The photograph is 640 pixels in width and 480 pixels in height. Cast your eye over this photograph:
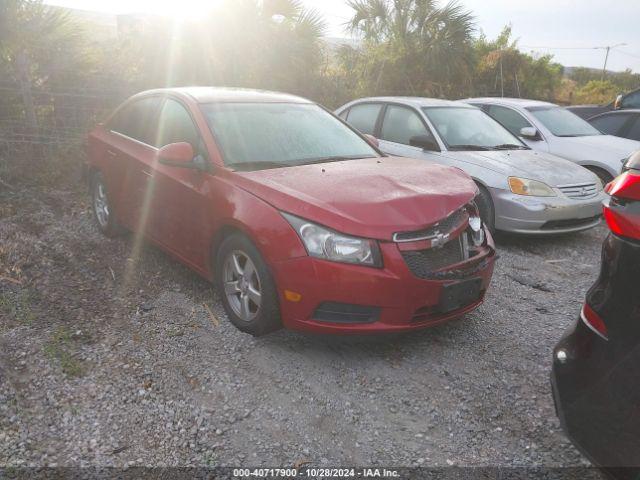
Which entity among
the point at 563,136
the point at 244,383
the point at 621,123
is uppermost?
the point at 621,123

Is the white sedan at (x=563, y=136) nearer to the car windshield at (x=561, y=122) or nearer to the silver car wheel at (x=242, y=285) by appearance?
the car windshield at (x=561, y=122)

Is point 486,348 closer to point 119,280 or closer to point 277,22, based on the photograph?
point 119,280

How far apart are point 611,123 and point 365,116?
14.4 ft

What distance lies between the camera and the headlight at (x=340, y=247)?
2971mm

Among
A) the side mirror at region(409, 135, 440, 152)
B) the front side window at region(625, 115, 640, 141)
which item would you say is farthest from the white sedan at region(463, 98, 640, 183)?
the side mirror at region(409, 135, 440, 152)

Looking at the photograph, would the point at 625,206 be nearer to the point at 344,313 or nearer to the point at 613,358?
the point at 613,358

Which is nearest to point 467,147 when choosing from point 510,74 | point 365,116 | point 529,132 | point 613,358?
point 365,116

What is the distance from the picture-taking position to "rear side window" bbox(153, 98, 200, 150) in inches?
160

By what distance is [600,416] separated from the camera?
1.80 meters

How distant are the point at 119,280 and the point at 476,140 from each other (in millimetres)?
4201

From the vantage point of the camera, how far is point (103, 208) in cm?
554

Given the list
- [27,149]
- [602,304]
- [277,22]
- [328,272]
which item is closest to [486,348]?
[328,272]

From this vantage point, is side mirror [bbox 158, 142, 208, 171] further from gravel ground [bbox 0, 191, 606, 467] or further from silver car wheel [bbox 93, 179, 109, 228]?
silver car wheel [bbox 93, 179, 109, 228]

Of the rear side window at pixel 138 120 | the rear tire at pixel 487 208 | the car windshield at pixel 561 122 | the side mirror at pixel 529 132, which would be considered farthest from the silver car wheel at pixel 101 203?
the car windshield at pixel 561 122
